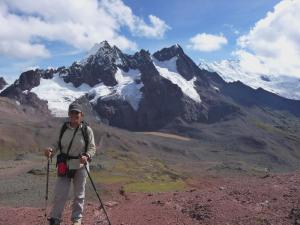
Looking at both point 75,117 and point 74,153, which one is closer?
point 75,117

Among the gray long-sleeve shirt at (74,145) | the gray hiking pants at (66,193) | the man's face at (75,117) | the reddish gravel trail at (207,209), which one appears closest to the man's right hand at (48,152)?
the gray long-sleeve shirt at (74,145)

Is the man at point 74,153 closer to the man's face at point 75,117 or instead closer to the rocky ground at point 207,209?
the man's face at point 75,117

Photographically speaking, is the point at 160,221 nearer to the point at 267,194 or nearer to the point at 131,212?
the point at 131,212

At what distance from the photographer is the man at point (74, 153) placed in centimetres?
1577

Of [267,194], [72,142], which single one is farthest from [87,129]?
[267,194]

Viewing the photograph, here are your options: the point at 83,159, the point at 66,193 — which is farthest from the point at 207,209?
the point at 83,159

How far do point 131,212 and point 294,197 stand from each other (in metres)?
7.23

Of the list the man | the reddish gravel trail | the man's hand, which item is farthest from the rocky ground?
the man's hand

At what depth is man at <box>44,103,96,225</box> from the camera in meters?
15.8

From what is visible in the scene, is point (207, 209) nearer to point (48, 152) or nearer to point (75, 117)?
point (75, 117)

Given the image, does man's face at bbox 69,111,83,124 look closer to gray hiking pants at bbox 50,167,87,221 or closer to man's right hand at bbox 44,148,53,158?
man's right hand at bbox 44,148,53,158

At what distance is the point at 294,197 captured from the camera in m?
22.9

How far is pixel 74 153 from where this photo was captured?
1580 centimetres

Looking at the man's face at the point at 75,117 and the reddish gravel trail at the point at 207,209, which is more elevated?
the man's face at the point at 75,117
